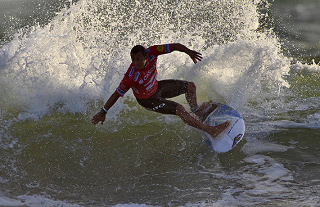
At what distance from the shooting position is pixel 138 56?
16.9 ft

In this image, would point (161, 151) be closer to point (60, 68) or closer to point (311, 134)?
point (311, 134)

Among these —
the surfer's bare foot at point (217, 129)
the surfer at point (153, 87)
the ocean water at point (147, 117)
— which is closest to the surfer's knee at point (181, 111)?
the surfer at point (153, 87)

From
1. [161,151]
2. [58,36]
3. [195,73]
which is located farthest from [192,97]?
[58,36]

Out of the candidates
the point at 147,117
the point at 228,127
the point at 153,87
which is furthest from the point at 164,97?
the point at 147,117

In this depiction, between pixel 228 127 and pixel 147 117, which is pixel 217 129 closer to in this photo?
pixel 228 127

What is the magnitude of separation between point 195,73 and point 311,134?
2802mm

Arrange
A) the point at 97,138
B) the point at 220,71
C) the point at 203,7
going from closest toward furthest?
the point at 97,138
the point at 220,71
the point at 203,7

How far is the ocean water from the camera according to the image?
468cm

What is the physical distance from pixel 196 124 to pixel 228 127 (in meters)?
0.58

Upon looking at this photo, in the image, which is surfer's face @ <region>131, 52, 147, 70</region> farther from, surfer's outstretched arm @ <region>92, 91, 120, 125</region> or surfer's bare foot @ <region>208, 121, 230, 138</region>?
surfer's bare foot @ <region>208, 121, 230, 138</region>

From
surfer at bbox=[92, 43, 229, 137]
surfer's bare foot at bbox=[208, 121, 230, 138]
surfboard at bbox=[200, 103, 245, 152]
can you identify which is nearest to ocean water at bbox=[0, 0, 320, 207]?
surfboard at bbox=[200, 103, 245, 152]

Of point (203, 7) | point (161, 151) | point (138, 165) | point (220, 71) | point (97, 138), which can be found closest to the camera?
point (138, 165)

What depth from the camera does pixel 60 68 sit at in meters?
8.09

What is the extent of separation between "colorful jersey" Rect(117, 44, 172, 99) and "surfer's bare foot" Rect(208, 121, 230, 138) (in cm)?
102
